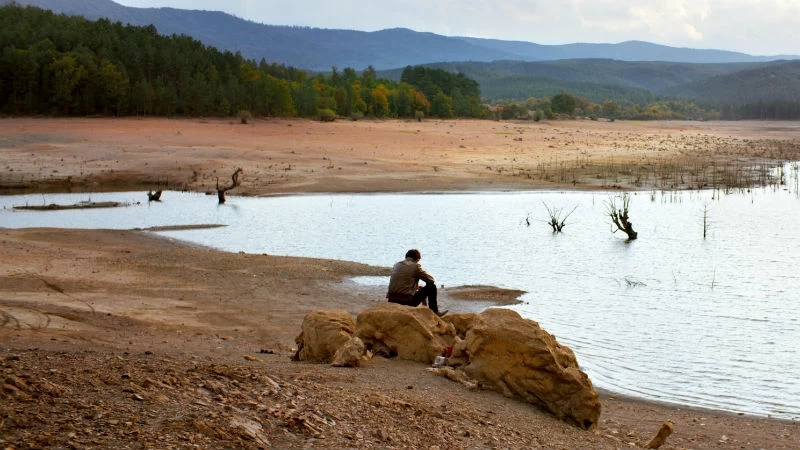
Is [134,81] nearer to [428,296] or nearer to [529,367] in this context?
[428,296]

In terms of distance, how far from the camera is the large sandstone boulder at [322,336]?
949 cm

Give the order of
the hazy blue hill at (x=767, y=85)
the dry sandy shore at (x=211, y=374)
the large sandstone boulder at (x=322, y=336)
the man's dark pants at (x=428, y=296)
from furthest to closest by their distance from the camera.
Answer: the hazy blue hill at (x=767, y=85)
the man's dark pants at (x=428, y=296)
the large sandstone boulder at (x=322, y=336)
the dry sandy shore at (x=211, y=374)

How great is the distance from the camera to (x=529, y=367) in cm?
850

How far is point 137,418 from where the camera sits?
614 cm

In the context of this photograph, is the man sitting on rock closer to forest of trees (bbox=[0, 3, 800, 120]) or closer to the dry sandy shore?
the dry sandy shore

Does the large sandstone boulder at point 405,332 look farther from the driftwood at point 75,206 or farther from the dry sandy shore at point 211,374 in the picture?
the driftwood at point 75,206

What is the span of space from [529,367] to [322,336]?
7.69 feet

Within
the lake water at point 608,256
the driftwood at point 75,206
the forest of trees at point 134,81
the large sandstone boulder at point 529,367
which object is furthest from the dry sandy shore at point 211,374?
the forest of trees at point 134,81

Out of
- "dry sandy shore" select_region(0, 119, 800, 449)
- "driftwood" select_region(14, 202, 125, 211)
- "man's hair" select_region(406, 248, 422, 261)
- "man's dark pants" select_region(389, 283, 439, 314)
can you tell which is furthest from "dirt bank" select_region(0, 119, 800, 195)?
"man's dark pants" select_region(389, 283, 439, 314)

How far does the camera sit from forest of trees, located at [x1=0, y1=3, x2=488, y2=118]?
2152 inches

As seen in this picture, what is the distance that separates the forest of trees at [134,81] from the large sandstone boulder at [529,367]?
50690 mm

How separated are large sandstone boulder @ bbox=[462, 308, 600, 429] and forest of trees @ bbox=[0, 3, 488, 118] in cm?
5069

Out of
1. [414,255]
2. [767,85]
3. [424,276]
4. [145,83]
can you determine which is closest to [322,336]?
[424,276]

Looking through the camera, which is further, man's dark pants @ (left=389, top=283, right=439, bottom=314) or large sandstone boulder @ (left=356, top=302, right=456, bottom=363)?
man's dark pants @ (left=389, top=283, right=439, bottom=314)
